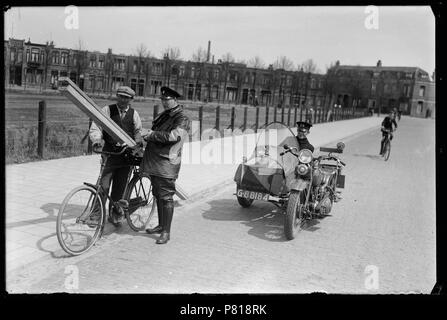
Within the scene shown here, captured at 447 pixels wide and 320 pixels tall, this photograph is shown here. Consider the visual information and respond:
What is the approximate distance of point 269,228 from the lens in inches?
217

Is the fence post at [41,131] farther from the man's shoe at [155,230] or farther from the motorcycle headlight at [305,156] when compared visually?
the motorcycle headlight at [305,156]

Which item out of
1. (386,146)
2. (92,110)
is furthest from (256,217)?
(386,146)

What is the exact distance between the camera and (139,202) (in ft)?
16.8

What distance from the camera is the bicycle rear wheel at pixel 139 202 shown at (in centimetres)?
493

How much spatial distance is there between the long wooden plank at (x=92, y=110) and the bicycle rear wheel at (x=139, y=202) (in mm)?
650

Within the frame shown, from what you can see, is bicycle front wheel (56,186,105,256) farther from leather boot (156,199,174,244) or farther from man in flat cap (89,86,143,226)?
leather boot (156,199,174,244)

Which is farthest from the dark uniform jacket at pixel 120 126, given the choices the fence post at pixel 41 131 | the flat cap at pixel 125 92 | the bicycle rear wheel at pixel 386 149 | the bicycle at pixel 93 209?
the bicycle rear wheel at pixel 386 149

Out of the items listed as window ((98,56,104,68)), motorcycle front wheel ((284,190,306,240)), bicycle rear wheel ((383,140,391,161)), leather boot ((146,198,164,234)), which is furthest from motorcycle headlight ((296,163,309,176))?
window ((98,56,104,68))

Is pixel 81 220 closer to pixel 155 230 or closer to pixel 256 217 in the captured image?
pixel 155 230

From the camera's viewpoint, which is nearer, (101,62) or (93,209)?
(93,209)

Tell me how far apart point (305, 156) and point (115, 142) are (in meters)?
2.35
